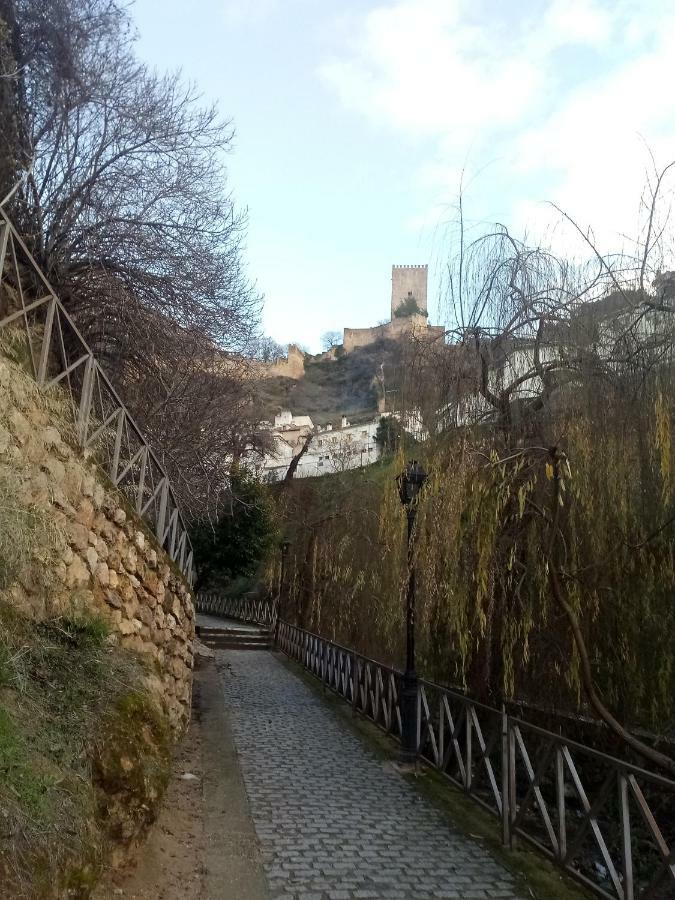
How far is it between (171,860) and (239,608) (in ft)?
74.0

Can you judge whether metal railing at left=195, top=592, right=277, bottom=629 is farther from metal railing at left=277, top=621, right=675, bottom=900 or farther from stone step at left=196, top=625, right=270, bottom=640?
metal railing at left=277, top=621, right=675, bottom=900

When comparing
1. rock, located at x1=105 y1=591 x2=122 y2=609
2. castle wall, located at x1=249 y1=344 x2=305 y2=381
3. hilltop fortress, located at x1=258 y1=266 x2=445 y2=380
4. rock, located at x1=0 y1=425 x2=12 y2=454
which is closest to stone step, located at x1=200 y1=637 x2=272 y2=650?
rock, located at x1=105 y1=591 x2=122 y2=609

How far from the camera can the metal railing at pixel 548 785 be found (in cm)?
383

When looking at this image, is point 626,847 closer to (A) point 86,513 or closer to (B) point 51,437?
(A) point 86,513

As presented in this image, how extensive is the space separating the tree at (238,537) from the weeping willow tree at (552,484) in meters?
11.9

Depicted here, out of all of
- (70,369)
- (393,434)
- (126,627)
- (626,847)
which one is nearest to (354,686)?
(393,434)

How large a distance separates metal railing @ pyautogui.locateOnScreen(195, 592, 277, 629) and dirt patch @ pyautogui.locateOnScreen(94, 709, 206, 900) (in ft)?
46.7

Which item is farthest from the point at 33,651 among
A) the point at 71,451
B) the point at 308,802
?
the point at 308,802

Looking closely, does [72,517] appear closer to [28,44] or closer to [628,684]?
[628,684]

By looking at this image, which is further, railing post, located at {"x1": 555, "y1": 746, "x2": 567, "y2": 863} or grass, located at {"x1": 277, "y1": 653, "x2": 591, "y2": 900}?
railing post, located at {"x1": 555, "y1": 746, "x2": 567, "y2": 863}

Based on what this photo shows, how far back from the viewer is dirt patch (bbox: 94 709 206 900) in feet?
12.5

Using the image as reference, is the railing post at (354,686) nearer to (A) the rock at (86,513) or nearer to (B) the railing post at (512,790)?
(B) the railing post at (512,790)

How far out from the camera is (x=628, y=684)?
619cm

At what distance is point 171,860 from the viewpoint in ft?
14.3
